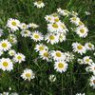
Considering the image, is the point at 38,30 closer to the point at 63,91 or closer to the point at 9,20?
the point at 9,20

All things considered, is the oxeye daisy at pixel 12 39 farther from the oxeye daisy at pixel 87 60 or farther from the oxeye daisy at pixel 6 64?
the oxeye daisy at pixel 87 60

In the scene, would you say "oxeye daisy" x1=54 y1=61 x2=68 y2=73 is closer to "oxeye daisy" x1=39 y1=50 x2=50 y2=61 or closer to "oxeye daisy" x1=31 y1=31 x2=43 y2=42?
"oxeye daisy" x1=39 y1=50 x2=50 y2=61

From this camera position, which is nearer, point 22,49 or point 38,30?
point 22,49

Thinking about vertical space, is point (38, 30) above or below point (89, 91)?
above

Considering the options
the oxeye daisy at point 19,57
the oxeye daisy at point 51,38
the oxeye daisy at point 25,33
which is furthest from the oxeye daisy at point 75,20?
the oxeye daisy at point 19,57

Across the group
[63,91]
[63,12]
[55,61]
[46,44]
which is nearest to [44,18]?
[63,12]

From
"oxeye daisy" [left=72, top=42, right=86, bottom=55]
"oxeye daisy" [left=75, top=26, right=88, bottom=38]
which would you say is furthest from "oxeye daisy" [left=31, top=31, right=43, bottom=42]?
"oxeye daisy" [left=75, top=26, right=88, bottom=38]
